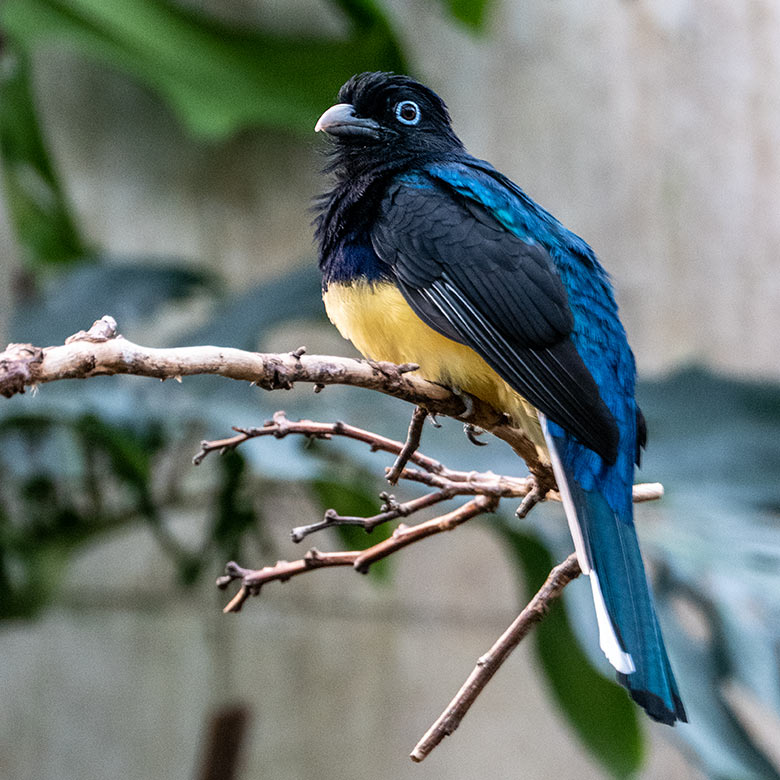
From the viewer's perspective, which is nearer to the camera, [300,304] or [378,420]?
[378,420]

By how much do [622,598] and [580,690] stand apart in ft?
6.47

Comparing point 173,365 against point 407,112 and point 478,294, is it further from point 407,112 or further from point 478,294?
point 407,112

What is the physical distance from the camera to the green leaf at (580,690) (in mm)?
2932

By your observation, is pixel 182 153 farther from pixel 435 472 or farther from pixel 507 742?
pixel 435 472

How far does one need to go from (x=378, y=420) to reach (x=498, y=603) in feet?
5.69

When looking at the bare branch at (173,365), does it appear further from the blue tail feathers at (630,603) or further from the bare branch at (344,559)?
the blue tail feathers at (630,603)

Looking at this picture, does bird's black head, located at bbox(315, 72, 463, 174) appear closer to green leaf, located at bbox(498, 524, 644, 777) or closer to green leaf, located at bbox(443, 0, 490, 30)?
green leaf, located at bbox(498, 524, 644, 777)

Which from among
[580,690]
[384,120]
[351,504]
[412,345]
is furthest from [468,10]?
[412,345]

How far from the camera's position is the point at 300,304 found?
10.6 feet

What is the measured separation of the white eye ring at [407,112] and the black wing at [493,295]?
0.14 meters

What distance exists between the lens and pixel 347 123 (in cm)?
165

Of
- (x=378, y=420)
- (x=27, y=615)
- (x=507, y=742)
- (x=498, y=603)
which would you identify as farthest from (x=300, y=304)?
(x=507, y=742)

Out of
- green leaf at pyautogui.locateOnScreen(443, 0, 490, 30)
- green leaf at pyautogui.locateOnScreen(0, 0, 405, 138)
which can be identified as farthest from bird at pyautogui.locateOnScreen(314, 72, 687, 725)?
green leaf at pyautogui.locateOnScreen(443, 0, 490, 30)

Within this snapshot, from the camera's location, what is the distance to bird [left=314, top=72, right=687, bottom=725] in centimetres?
137
